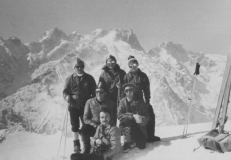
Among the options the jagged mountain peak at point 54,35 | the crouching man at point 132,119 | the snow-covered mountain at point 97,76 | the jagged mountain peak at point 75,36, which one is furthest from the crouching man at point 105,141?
the jagged mountain peak at point 54,35

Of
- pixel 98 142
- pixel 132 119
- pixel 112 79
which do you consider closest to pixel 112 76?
pixel 112 79

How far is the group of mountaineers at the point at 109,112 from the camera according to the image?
3441mm

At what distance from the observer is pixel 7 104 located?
91.5 m

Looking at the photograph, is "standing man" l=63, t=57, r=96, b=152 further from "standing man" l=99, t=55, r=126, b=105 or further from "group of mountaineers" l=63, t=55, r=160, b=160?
"standing man" l=99, t=55, r=126, b=105

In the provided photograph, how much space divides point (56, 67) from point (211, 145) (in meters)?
103

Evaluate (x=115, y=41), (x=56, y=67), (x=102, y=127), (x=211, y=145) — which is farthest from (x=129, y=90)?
(x=115, y=41)

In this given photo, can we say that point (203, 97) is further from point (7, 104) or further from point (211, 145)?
point (211, 145)

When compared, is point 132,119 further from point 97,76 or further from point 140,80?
point 97,76

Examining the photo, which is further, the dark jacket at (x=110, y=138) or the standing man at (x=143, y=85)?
the standing man at (x=143, y=85)

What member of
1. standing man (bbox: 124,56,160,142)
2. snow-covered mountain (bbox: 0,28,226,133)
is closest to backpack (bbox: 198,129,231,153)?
standing man (bbox: 124,56,160,142)

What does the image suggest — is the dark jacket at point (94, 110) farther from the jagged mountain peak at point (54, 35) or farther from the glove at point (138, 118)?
the jagged mountain peak at point (54, 35)

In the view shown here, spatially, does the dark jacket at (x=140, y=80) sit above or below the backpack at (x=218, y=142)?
above

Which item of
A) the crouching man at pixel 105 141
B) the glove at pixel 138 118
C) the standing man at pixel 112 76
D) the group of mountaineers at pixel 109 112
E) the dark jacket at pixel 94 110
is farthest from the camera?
the standing man at pixel 112 76

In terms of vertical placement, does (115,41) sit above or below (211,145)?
above
